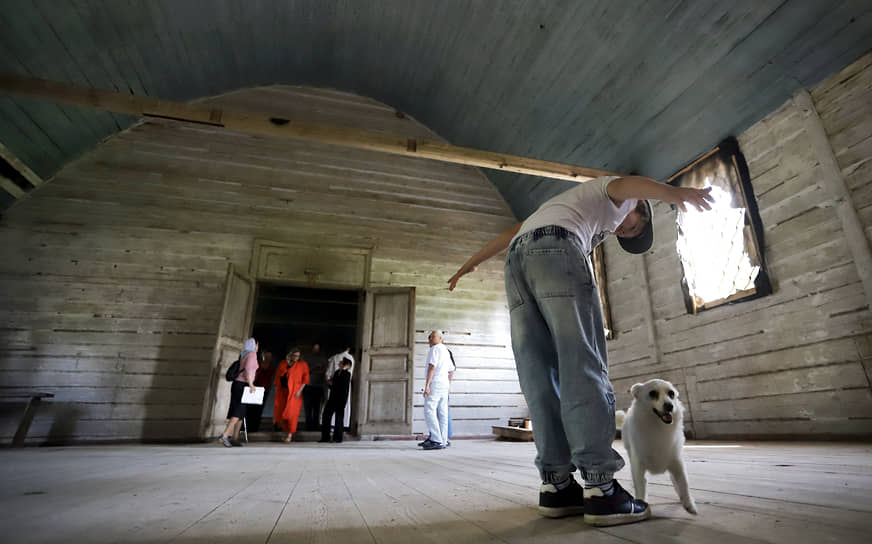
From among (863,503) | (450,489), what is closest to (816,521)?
(863,503)

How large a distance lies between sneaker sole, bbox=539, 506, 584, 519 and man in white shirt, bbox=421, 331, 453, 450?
13.5ft

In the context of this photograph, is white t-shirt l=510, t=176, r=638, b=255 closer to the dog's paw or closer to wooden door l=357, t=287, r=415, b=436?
the dog's paw

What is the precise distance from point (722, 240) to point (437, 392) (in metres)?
3.87

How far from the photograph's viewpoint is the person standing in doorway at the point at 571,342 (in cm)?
111

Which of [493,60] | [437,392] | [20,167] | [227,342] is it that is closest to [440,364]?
[437,392]

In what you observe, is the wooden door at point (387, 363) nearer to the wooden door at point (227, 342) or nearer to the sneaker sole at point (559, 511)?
the wooden door at point (227, 342)

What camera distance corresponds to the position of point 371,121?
801 centimetres

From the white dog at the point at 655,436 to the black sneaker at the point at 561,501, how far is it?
210 mm

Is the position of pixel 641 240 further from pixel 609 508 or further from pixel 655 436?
pixel 609 508

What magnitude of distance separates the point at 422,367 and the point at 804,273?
5014 millimetres

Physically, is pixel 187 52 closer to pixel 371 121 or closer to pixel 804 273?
pixel 371 121

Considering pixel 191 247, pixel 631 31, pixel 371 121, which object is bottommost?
pixel 191 247

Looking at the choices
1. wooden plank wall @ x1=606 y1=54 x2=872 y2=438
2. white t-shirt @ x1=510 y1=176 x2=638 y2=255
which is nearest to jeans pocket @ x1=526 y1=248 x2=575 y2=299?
white t-shirt @ x1=510 y1=176 x2=638 y2=255

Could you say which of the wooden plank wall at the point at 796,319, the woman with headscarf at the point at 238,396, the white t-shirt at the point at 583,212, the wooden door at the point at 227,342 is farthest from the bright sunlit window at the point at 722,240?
the wooden door at the point at 227,342
